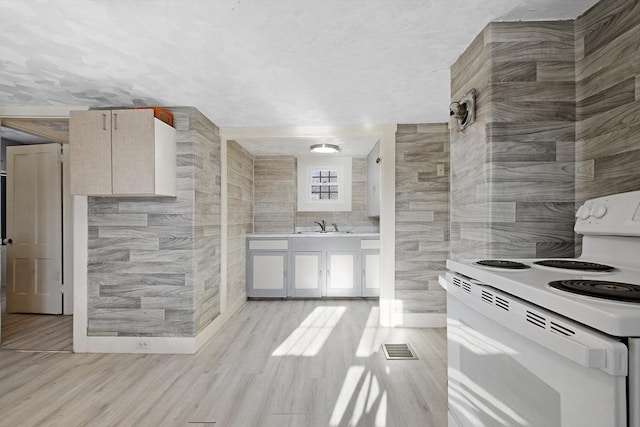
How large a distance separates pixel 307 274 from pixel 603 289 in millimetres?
3652

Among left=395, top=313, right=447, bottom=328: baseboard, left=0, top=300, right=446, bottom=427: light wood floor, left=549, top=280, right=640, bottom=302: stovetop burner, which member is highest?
left=549, top=280, right=640, bottom=302: stovetop burner

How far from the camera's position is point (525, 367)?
75 cm

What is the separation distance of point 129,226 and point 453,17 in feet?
8.92

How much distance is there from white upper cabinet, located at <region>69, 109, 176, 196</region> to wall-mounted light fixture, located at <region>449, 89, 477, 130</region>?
2.08 meters

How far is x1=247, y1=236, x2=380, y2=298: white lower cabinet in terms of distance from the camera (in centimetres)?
420

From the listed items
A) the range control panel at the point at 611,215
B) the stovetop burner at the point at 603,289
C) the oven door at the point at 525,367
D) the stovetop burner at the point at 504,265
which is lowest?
the oven door at the point at 525,367

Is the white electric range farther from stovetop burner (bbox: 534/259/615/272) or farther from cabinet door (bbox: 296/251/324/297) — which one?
cabinet door (bbox: 296/251/324/297)

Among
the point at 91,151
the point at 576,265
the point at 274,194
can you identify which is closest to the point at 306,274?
the point at 274,194

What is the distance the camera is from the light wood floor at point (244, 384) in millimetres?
1760

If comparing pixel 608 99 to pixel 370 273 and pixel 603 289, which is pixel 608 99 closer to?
pixel 603 289

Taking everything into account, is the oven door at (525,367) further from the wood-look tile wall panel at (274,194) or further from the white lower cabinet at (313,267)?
the wood-look tile wall panel at (274,194)

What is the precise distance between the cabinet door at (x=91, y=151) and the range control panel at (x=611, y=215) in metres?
2.83

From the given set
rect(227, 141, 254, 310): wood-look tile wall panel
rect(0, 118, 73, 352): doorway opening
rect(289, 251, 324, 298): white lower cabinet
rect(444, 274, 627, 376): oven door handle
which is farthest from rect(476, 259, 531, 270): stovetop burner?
rect(0, 118, 73, 352): doorway opening

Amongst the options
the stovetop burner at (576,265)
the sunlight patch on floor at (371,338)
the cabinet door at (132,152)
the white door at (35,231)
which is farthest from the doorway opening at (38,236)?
the stovetop burner at (576,265)
